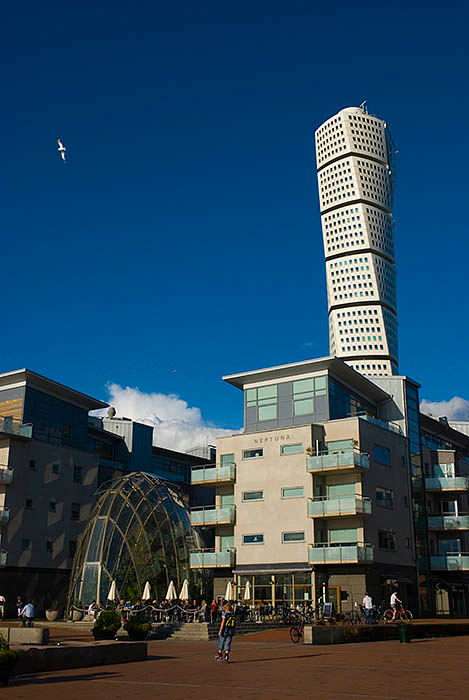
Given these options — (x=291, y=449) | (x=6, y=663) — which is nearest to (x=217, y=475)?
(x=291, y=449)

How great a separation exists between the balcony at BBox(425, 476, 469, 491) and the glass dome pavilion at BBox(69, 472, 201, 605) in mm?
18847

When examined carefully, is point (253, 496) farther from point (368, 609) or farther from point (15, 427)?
point (15, 427)

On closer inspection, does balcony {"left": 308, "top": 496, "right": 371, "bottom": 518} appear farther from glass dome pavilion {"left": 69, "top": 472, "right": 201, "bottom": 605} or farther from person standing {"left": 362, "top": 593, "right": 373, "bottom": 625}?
glass dome pavilion {"left": 69, "top": 472, "right": 201, "bottom": 605}

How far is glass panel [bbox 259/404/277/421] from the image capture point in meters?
54.1

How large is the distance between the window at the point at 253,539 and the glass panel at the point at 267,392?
1025 centimetres

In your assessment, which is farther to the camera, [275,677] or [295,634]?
[295,634]

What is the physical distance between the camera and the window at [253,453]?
168 ft

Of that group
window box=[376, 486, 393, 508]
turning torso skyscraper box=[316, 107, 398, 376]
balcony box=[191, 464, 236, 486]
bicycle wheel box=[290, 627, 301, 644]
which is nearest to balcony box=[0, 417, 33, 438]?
balcony box=[191, 464, 236, 486]

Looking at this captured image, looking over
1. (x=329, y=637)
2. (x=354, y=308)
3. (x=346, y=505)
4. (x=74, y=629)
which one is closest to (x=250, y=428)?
(x=346, y=505)

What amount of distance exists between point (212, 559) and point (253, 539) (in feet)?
10.4

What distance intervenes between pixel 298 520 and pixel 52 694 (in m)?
34.5

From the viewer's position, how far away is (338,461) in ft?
154

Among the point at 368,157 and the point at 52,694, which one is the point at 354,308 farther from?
the point at 52,694

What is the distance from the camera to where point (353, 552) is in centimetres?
4491
